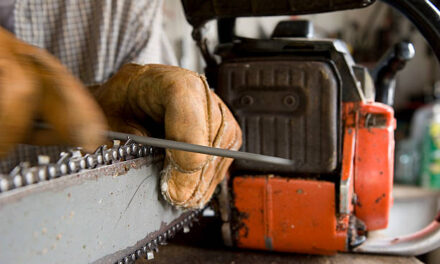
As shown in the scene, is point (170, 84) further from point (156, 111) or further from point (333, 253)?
point (333, 253)

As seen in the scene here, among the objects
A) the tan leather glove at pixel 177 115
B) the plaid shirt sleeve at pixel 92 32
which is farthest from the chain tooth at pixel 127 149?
the plaid shirt sleeve at pixel 92 32

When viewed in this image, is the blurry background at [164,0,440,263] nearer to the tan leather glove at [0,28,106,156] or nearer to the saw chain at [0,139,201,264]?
the saw chain at [0,139,201,264]

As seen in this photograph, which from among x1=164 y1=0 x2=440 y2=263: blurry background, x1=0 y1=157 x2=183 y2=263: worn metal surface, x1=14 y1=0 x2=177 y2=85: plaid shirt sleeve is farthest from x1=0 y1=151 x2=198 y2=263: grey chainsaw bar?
x1=14 y1=0 x2=177 y2=85: plaid shirt sleeve

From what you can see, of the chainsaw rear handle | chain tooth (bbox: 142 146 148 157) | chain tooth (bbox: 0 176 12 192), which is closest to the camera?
chain tooth (bbox: 0 176 12 192)

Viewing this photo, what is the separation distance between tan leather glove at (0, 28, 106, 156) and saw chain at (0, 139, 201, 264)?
1.6 inches

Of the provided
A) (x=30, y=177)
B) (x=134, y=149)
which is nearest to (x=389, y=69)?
(x=134, y=149)

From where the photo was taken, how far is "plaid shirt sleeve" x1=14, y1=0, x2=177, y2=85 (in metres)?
1.97

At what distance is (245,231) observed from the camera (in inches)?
49.1

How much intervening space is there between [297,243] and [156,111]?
636 mm

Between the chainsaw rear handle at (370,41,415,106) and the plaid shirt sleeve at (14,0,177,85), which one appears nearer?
the chainsaw rear handle at (370,41,415,106)

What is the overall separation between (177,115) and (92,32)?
4.60 feet

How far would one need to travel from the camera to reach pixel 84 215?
662 millimetres

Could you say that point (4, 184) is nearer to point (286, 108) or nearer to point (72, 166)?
point (72, 166)

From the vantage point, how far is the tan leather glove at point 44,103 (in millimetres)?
548
